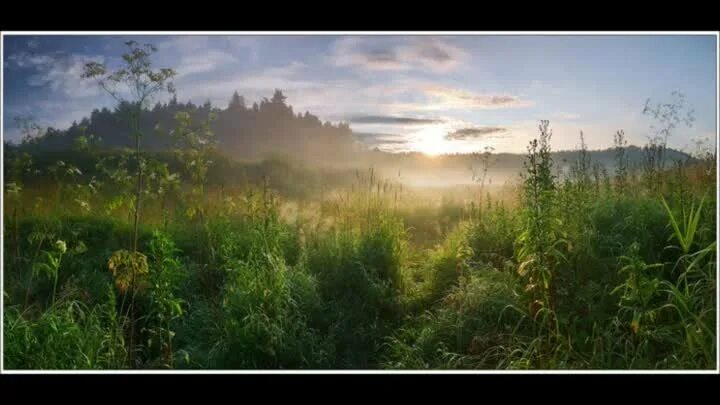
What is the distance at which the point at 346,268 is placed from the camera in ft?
20.0

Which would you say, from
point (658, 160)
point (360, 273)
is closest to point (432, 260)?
point (360, 273)

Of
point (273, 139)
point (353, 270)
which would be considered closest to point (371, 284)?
point (353, 270)

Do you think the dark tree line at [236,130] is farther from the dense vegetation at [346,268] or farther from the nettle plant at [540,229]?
the nettle plant at [540,229]

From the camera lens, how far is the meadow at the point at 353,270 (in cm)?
448

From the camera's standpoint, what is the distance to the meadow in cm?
448

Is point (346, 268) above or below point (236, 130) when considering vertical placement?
below

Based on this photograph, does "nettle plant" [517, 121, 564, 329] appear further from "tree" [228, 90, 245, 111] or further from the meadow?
"tree" [228, 90, 245, 111]

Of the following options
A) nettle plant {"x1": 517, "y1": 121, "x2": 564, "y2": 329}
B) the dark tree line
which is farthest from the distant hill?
nettle plant {"x1": 517, "y1": 121, "x2": 564, "y2": 329}

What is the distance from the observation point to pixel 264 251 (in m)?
5.57

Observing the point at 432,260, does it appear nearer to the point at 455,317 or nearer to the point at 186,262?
the point at 455,317

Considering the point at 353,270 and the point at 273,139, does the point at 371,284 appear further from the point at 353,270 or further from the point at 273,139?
the point at 273,139

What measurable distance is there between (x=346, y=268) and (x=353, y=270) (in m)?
0.10

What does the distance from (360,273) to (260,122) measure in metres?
1.85

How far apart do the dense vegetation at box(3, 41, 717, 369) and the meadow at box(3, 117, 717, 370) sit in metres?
0.02
